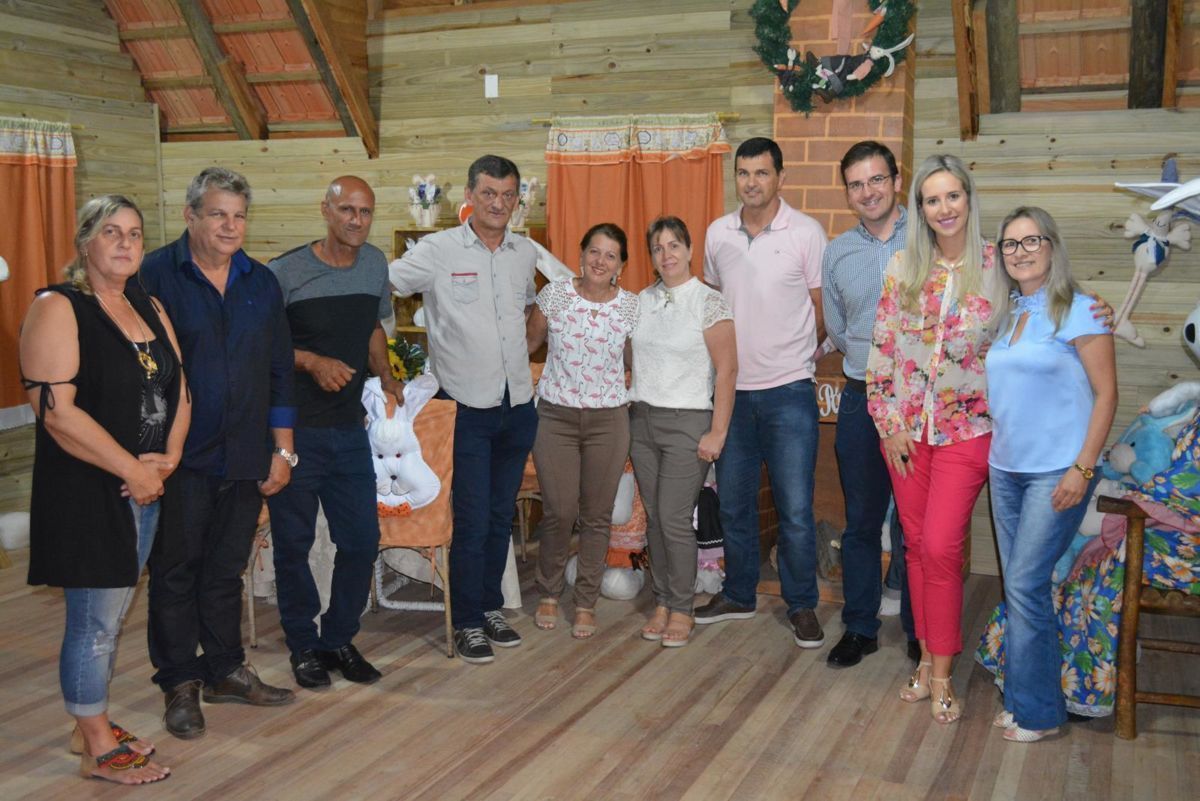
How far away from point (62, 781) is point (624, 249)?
219 centimetres

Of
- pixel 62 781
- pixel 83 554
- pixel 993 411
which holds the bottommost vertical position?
pixel 62 781

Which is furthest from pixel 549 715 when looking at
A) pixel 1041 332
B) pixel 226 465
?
pixel 1041 332

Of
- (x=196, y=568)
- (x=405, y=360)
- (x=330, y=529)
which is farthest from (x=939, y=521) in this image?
(x=405, y=360)

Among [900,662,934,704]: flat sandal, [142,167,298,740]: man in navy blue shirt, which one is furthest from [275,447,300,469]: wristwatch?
[900,662,934,704]: flat sandal

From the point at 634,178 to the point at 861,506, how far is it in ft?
8.35

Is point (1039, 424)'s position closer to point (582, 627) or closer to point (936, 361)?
point (936, 361)

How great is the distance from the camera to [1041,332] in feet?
9.05

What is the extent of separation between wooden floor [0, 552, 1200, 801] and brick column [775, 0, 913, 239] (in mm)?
1837

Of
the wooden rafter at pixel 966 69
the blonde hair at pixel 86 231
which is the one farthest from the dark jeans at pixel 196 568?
the wooden rafter at pixel 966 69

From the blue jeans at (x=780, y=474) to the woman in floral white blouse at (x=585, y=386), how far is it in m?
0.40

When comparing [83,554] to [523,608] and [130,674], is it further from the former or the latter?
[523,608]

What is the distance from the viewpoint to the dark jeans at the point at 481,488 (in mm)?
3471

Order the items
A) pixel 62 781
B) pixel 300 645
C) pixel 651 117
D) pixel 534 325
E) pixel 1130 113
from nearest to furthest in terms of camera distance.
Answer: pixel 62 781, pixel 300 645, pixel 534 325, pixel 1130 113, pixel 651 117

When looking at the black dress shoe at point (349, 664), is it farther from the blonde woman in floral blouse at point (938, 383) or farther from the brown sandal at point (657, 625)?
the blonde woman in floral blouse at point (938, 383)
